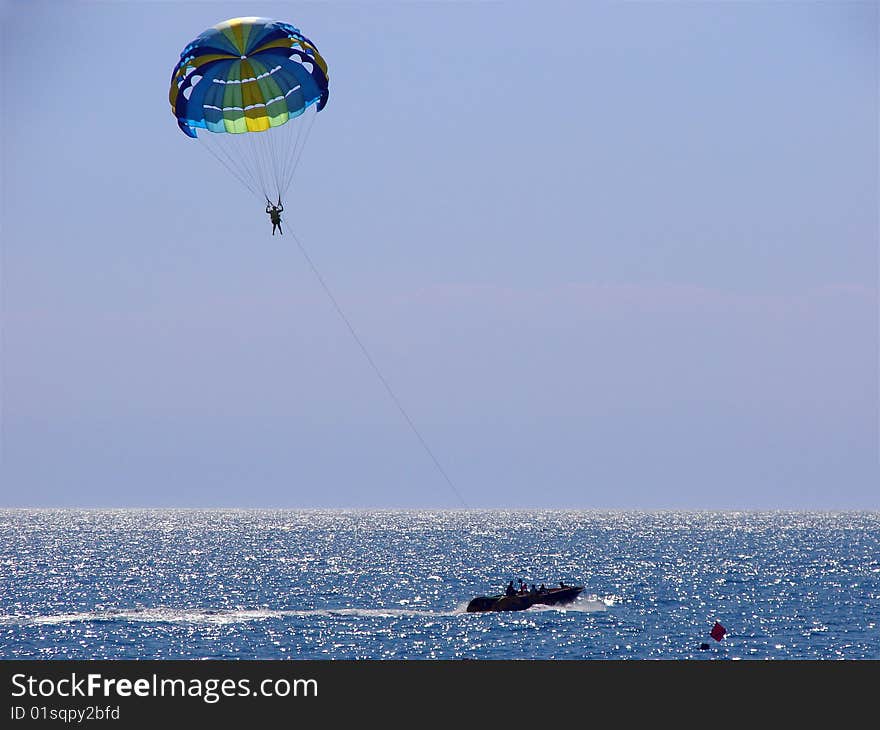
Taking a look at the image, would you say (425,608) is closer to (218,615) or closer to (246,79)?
(218,615)

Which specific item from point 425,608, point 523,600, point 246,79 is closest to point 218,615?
point 425,608

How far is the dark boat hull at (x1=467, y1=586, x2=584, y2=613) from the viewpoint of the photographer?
78.8 metres

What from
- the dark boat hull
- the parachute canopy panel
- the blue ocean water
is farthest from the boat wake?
the parachute canopy panel

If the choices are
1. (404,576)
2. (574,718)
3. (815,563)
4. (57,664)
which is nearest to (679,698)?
(574,718)

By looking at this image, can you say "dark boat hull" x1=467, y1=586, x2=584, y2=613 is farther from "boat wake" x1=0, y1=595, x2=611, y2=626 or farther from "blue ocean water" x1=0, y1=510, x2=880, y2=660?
"boat wake" x1=0, y1=595, x2=611, y2=626

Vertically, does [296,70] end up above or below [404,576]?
above

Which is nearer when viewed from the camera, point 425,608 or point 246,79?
point 246,79

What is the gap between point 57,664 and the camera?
30.0 metres

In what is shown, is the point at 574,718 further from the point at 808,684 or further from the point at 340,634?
the point at 340,634

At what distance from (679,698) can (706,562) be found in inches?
5110

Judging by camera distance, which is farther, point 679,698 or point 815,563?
point 815,563

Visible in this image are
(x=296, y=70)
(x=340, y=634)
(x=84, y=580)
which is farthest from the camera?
(x=84, y=580)

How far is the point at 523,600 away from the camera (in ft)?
258

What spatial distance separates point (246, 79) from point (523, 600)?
139 feet
